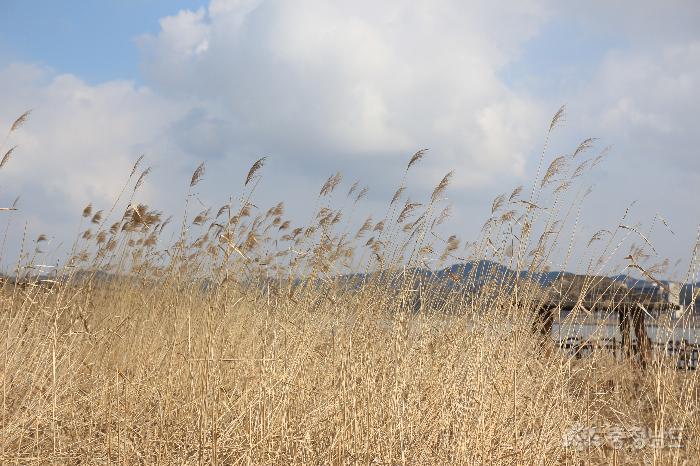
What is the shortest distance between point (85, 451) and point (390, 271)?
6.58 feet

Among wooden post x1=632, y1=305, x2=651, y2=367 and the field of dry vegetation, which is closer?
the field of dry vegetation

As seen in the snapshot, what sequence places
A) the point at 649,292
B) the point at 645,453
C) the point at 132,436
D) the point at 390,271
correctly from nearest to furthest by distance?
the point at 132,436 < the point at 645,453 < the point at 390,271 < the point at 649,292

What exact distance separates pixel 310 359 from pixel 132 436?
94cm

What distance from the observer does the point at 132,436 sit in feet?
10.7

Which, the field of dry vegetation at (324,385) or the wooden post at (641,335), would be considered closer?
the field of dry vegetation at (324,385)

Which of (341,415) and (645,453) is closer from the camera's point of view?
(341,415)

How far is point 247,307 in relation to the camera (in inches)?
211

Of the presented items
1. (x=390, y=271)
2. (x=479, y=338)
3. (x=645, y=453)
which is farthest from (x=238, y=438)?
(x=645, y=453)

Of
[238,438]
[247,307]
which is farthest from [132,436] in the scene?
[247,307]

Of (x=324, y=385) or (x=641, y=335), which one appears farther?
(x=641, y=335)

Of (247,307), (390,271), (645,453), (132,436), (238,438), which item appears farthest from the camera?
(247,307)

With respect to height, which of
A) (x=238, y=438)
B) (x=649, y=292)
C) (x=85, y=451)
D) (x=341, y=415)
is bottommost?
(x=85, y=451)

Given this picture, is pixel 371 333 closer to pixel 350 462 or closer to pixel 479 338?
pixel 479 338

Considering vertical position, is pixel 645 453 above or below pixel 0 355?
above
